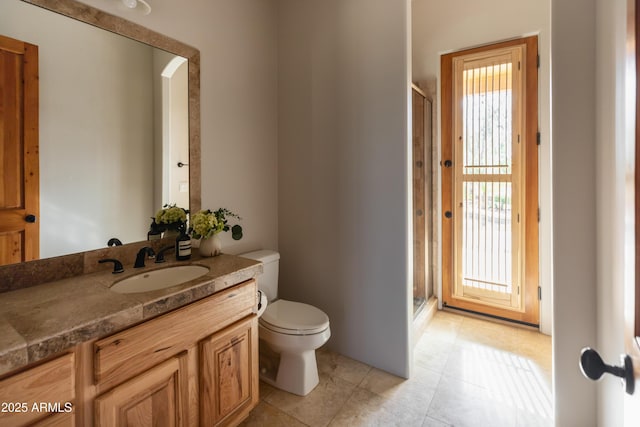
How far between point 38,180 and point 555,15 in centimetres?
250

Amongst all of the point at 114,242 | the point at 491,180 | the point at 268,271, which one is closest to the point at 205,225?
the point at 114,242

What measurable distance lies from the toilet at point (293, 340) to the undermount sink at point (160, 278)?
0.56 metres

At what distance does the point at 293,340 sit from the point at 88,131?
Answer: 5.09 ft

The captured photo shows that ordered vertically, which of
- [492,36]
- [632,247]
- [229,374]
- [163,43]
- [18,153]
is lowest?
[229,374]

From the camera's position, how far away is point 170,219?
5.55ft

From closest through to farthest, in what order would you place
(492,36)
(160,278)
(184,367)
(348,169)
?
1. (184,367)
2. (160,278)
3. (348,169)
4. (492,36)

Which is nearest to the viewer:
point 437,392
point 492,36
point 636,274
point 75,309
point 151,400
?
point 636,274

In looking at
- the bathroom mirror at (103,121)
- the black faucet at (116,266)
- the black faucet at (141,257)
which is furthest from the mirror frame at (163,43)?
the black faucet at (116,266)

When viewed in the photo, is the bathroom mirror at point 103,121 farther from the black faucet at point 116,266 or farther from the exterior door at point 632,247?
the exterior door at point 632,247

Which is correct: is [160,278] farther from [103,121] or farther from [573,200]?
[573,200]

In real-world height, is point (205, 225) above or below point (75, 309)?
above

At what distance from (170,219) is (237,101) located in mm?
1013

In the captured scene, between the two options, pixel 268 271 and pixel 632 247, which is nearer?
pixel 632 247

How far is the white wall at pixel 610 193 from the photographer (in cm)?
93
